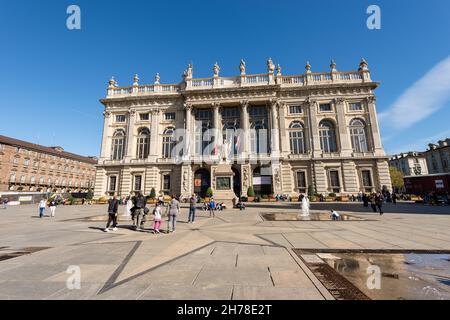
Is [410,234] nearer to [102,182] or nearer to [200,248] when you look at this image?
[200,248]

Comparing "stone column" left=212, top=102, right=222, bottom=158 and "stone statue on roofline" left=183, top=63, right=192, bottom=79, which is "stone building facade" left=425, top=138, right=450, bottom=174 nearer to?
"stone column" left=212, top=102, right=222, bottom=158

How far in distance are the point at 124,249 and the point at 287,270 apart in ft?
15.9

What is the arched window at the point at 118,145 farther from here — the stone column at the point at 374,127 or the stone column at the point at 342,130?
the stone column at the point at 374,127

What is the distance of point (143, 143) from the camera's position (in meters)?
37.4

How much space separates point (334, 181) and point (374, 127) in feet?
35.3

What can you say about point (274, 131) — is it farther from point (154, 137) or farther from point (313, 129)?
point (154, 137)

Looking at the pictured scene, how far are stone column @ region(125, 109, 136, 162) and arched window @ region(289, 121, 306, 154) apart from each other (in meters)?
27.8

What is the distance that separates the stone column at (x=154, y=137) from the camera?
1403 inches

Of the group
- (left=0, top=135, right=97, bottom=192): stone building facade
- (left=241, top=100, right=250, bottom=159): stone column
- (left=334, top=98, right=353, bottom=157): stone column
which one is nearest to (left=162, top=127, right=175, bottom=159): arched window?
(left=241, top=100, right=250, bottom=159): stone column

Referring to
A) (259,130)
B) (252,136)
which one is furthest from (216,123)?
(259,130)

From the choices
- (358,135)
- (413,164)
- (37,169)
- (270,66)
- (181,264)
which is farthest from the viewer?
(413,164)

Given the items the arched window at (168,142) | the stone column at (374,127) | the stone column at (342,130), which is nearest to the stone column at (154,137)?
the arched window at (168,142)

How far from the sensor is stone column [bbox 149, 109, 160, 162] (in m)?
35.6

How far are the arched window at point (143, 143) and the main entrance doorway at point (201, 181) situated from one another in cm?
1051
